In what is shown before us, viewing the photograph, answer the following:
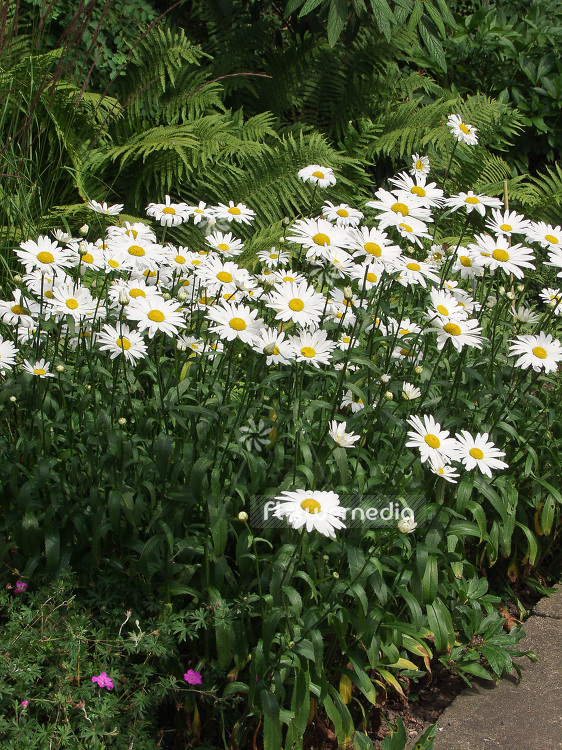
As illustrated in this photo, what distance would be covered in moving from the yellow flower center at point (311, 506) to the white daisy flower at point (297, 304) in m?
0.48

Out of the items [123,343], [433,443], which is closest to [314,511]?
[433,443]

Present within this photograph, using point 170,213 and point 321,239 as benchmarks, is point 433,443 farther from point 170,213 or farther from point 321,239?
point 170,213

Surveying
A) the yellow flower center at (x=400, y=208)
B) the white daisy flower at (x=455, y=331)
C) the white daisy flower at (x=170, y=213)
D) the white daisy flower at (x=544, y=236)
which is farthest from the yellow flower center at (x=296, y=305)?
the white daisy flower at (x=544, y=236)

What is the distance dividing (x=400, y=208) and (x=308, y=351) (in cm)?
63

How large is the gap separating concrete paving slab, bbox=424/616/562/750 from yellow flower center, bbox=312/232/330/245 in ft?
4.47

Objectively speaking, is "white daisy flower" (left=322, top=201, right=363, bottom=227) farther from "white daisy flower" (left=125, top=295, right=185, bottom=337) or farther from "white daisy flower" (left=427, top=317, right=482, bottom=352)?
"white daisy flower" (left=125, top=295, right=185, bottom=337)

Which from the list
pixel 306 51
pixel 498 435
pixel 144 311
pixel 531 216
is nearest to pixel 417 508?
pixel 498 435

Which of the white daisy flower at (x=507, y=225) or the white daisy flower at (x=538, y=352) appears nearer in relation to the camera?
the white daisy flower at (x=538, y=352)

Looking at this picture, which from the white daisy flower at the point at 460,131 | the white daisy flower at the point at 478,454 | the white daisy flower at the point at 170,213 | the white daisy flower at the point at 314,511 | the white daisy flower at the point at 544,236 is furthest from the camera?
the white daisy flower at the point at 460,131

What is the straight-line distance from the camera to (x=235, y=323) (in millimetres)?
1800

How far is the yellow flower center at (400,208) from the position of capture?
2.10 meters

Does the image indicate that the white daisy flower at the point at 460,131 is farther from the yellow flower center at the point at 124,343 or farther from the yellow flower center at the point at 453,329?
the yellow flower center at the point at 124,343

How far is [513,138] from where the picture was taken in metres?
5.97

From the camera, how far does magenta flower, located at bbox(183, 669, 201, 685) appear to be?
1.72m
